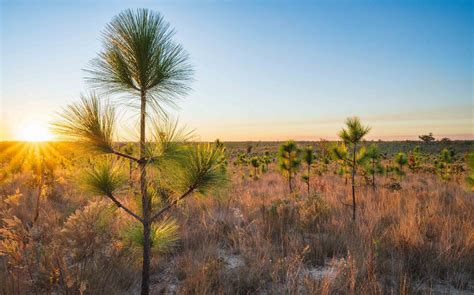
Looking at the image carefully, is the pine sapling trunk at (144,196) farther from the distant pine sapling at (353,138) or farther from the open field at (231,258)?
the distant pine sapling at (353,138)

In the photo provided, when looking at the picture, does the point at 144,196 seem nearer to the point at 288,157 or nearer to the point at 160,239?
the point at 160,239

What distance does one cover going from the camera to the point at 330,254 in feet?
14.1

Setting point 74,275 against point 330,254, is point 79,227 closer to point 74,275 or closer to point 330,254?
point 74,275

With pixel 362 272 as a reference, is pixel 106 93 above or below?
above

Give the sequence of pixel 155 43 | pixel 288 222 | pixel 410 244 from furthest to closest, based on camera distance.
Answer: pixel 288 222
pixel 410 244
pixel 155 43

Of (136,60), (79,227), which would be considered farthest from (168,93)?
Result: (79,227)

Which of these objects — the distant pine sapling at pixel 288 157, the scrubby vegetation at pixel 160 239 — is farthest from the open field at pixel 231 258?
the distant pine sapling at pixel 288 157

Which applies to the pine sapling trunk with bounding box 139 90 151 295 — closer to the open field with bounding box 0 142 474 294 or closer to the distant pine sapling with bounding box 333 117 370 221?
the open field with bounding box 0 142 474 294

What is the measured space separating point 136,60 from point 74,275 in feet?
7.81

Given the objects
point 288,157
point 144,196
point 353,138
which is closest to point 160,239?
point 144,196

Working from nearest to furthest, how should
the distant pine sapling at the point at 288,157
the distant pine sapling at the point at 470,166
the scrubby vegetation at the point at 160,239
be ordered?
the scrubby vegetation at the point at 160,239 < the distant pine sapling at the point at 470,166 < the distant pine sapling at the point at 288,157

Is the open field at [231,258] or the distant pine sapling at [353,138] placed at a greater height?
the distant pine sapling at [353,138]

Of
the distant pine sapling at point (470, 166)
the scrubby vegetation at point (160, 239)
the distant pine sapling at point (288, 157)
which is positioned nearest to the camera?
the scrubby vegetation at point (160, 239)

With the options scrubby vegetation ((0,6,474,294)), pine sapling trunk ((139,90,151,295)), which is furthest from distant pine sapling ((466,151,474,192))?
pine sapling trunk ((139,90,151,295))
